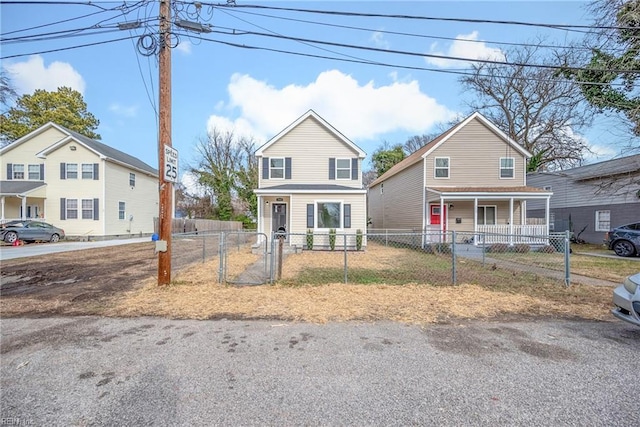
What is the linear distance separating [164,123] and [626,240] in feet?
59.1

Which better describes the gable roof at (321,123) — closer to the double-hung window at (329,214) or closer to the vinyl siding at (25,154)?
the double-hung window at (329,214)

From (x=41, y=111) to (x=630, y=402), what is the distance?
45.5m

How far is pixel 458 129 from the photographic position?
17.2 metres

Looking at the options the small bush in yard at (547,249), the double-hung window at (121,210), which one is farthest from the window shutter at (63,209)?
the small bush in yard at (547,249)

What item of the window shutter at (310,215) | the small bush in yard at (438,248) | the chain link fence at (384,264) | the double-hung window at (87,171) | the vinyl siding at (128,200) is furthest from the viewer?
the vinyl siding at (128,200)

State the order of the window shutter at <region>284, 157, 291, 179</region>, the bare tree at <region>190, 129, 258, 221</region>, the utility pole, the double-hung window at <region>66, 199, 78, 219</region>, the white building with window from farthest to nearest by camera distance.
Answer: the bare tree at <region>190, 129, 258, 221</region>
the double-hung window at <region>66, 199, 78, 219</region>
the window shutter at <region>284, 157, 291, 179</region>
the white building with window
the utility pole

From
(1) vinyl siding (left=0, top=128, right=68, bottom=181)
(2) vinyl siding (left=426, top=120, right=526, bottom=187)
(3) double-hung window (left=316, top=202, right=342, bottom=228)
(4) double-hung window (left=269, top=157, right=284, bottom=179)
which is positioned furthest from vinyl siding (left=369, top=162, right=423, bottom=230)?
(1) vinyl siding (left=0, top=128, right=68, bottom=181)

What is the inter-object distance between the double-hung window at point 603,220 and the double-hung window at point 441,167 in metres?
9.61

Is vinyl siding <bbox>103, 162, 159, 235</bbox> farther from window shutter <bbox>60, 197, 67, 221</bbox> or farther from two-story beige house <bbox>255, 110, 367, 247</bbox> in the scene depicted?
two-story beige house <bbox>255, 110, 367, 247</bbox>

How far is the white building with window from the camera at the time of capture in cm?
1581

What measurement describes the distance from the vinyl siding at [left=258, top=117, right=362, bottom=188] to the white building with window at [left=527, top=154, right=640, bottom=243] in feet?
43.9

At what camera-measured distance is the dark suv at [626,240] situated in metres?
12.8

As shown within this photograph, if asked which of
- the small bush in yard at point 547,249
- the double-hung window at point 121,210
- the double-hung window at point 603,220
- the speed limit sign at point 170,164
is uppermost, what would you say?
the speed limit sign at point 170,164

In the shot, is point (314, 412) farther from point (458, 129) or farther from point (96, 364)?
point (458, 129)
